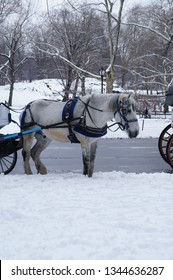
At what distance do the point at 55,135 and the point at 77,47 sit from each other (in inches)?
1053

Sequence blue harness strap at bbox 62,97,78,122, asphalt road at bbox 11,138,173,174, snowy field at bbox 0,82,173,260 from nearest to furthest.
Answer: snowy field at bbox 0,82,173,260
blue harness strap at bbox 62,97,78,122
asphalt road at bbox 11,138,173,174

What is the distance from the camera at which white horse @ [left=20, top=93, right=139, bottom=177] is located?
26.0 ft

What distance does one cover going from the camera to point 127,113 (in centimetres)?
786

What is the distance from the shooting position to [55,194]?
21.8 ft

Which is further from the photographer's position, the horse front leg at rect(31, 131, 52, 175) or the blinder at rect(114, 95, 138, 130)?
the horse front leg at rect(31, 131, 52, 175)

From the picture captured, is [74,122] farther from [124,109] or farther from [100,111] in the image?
[124,109]

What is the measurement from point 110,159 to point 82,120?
467 cm

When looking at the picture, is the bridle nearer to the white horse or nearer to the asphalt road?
the white horse

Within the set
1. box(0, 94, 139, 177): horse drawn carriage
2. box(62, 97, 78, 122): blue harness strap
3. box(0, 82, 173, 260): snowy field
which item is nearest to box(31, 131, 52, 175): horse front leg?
box(0, 94, 139, 177): horse drawn carriage

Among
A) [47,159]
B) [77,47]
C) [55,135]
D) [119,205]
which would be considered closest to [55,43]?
[77,47]

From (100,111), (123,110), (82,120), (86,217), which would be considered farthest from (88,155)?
(86,217)

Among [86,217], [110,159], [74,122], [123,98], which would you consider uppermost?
[123,98]

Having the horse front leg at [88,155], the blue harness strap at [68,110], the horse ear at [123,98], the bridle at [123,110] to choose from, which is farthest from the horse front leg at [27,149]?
the horse ear at [123,98]
